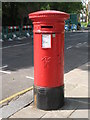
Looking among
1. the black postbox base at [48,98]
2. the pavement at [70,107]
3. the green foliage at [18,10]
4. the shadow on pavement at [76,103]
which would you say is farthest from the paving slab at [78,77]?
the green foliage at [18,10]

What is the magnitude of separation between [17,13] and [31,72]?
72.5 ft

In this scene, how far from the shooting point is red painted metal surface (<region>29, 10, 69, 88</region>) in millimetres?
4402

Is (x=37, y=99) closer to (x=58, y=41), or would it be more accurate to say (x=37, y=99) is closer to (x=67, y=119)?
(x=67, y=119)

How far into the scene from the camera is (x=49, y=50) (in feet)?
14.7

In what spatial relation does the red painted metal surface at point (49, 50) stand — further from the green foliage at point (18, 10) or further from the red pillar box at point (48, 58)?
the green foliage at point (18, 10)

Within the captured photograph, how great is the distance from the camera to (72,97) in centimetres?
525

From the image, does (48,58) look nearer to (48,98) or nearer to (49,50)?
(49,50)

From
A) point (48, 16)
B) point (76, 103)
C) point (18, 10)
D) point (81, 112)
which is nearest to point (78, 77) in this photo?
point (76, 103)

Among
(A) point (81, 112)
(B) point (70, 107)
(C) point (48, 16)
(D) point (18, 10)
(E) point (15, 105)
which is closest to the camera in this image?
(C) point (48, 16)

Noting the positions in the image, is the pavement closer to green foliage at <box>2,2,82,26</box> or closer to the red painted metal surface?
the red painted metal surface

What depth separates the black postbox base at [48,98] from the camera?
4.55m

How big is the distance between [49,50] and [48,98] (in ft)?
2.95

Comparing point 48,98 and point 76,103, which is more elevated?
point 48,98

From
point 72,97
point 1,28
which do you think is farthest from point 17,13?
point 72,97
